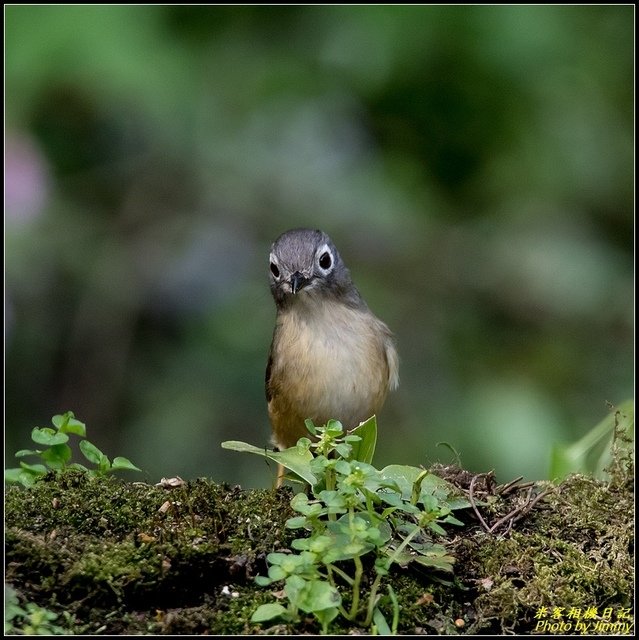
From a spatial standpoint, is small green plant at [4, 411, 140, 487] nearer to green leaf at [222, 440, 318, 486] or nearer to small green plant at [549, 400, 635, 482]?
green leaf at [222, 440, 318, 486]

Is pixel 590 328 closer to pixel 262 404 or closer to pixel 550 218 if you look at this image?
pixel 550 218

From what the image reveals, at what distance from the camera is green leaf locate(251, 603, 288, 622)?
2.77m

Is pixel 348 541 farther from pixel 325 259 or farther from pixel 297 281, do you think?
pixel 325 259

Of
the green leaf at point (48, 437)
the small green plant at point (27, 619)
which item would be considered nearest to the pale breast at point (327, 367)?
the green leaf at point (48, 437)

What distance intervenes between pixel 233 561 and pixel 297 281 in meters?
2.72

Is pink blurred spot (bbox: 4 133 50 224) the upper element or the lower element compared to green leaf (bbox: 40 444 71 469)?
upper

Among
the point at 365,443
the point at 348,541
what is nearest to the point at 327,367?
the point at 365,443

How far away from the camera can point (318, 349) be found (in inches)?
221

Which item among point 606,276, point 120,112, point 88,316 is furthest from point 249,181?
point 606,276

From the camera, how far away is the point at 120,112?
25.8ft

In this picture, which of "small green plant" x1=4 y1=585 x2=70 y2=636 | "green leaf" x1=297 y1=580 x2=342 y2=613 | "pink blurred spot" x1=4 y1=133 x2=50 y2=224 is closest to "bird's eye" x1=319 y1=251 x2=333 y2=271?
"pink blurred spot" x1=4 y1=133 x2=50 y2=224

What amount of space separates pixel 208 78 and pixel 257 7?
716mm

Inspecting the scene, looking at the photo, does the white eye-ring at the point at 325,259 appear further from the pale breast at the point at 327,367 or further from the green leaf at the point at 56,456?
the green leaf at the point at 56,456

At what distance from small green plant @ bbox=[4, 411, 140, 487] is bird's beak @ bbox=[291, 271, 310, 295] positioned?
2110 millimetres
